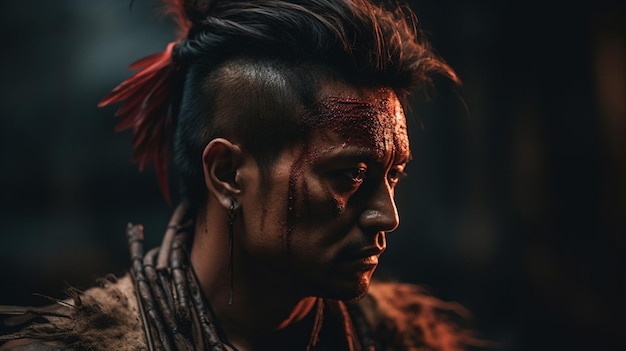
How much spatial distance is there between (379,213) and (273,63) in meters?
0.59

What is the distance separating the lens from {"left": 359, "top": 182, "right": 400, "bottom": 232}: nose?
2139 millimetres

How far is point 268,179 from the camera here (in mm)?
2129

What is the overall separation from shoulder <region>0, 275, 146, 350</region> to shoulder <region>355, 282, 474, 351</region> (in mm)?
1013

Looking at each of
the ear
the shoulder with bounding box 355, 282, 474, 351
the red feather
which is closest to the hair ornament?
the red feather

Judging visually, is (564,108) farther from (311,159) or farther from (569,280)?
(311,159)

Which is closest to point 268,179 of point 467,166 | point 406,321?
point 406,321

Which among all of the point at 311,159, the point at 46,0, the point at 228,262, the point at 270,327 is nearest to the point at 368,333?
the point at 270,327

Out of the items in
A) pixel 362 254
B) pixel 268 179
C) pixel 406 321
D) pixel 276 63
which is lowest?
pixel 406 321

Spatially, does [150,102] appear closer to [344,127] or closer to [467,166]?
[344,127]

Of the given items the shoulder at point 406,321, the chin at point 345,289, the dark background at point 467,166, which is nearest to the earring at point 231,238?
the chin at point 345,289

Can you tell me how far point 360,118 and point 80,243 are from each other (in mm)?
2499

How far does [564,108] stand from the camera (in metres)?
4.28

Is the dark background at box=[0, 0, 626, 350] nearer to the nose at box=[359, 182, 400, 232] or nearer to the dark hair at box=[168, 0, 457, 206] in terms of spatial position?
the dark hair at box=[168, 0, 457, 206]

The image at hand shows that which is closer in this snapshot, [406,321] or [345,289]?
[345,289]
